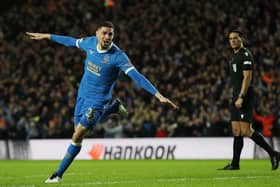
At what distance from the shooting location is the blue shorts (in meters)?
9.45

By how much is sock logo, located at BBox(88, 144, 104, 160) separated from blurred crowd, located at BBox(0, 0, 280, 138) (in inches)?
21.3

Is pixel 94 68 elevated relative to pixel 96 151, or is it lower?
elevated

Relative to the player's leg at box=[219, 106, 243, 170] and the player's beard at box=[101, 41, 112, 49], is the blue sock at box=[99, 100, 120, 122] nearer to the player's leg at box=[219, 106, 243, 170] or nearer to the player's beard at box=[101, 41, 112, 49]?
the player's beard at box=[101, 41, 112, 49]

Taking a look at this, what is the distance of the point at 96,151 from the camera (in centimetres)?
2152

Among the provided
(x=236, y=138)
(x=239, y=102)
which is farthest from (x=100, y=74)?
(x=236, y=138)

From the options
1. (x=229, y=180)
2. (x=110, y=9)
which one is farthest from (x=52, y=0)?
(x=229, y=180)

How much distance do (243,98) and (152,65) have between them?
Answer: 1394 centimetres

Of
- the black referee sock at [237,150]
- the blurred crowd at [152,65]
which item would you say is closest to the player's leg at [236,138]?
the black referee sock at [237,150]

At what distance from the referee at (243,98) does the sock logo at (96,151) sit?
10.1 metres

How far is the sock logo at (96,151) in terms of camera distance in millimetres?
21422

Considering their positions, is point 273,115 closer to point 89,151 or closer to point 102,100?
point 89,151

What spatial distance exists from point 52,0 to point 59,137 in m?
11.2

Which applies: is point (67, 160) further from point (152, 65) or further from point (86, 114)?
point (152, 65)

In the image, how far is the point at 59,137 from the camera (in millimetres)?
22547
